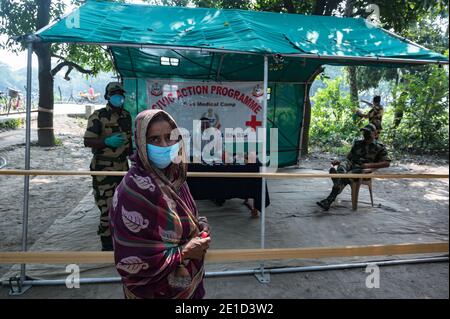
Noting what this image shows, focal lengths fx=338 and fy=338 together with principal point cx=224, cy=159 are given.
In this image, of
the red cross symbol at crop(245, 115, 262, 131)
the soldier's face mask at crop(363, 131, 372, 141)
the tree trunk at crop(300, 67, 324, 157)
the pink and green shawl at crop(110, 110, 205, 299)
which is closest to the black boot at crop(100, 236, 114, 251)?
the pink and green shawl at crop(110, 110, 205, 299)

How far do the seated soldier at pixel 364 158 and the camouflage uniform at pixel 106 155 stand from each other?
3.43 meters

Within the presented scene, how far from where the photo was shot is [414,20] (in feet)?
31.8

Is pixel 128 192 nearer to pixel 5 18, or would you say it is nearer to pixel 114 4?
pixel 114 4

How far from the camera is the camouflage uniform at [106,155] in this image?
3596 mm

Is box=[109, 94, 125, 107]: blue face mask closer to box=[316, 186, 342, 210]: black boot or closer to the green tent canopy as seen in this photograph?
the green tent canopy

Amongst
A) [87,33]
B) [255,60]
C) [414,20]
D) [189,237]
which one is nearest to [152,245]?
[189,237]

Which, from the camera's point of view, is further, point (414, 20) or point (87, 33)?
point (414, 20)

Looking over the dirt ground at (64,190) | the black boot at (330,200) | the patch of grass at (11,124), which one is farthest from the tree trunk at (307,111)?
the patch of grass at (11,124)

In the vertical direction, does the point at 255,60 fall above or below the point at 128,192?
above

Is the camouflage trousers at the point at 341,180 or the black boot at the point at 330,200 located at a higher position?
the camouflage trousers at the point at 341,180

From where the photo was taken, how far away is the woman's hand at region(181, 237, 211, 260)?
4.97 ft

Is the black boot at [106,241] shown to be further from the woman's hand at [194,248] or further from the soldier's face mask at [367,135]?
the soldier's face mask at [367,135]

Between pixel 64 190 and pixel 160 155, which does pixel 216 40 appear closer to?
pixel 160 155
